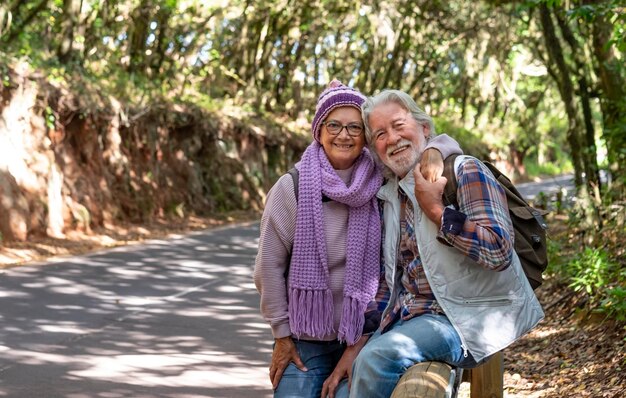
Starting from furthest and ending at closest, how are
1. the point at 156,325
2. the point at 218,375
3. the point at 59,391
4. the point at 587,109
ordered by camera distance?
the point at 587,109 → the point at 156,325 → the point at 218,375 → the point at 59,391

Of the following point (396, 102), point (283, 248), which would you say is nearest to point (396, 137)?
point (396, 102)

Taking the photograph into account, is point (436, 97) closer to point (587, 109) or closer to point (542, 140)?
point (542, 140)

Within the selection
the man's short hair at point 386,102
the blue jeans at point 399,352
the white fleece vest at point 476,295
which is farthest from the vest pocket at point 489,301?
the man's short hair at point 386,102

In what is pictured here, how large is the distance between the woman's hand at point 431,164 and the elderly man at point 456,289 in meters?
0.04

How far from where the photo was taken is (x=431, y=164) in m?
4.16

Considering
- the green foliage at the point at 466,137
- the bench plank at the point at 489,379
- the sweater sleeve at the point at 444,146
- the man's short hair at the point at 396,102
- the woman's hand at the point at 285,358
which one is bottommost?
the bench plank at the point at 489,379

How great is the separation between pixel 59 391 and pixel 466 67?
33446mm

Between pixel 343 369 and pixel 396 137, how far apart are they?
3.57 feet

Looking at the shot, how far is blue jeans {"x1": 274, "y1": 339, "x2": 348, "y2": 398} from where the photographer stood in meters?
4.48

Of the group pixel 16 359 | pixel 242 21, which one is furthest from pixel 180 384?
pixel 242 21

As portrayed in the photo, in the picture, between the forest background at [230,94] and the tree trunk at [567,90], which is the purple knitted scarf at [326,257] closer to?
the forest background at [230,94]

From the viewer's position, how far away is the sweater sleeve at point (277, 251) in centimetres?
446

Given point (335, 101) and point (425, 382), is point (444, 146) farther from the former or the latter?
point (425, 382)

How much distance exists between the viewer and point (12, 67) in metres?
18.0
